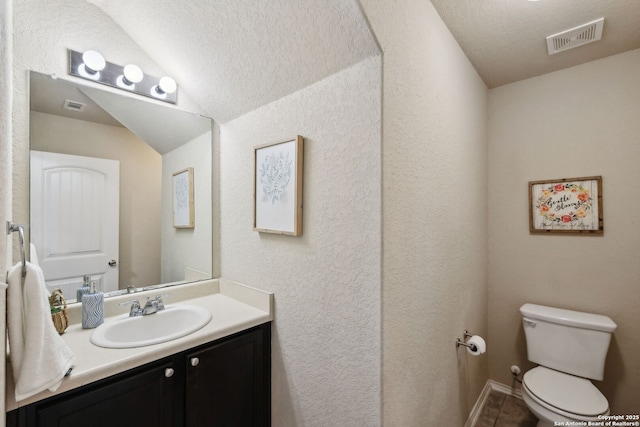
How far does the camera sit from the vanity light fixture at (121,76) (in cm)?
143

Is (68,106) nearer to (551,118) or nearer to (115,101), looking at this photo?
(115,101)

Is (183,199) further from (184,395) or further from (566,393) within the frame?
(566,393)

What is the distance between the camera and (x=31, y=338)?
2.82ft

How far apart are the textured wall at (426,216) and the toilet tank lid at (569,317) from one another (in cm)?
39

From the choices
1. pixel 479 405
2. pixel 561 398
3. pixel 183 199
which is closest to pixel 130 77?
pixel 183 199

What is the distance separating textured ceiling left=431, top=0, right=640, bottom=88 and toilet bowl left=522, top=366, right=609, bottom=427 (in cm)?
204

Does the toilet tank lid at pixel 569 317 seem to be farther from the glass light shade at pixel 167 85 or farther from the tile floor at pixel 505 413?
the glass light shade at pixel 167 85

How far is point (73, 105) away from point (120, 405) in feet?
4.61

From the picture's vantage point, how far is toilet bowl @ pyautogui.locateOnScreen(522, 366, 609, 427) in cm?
147

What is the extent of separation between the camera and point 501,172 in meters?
2.22

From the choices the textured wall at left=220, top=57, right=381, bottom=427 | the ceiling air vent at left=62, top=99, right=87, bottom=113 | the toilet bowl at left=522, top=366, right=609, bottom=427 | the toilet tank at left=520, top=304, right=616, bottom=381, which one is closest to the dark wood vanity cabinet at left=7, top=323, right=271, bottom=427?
the textured wall at left=220, top=57, right=381, bottom=427

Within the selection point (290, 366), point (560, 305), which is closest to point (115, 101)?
point (290, 366)

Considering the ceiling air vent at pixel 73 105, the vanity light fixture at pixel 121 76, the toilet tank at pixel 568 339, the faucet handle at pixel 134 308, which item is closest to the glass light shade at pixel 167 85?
the vanity light fixture at pixel 121 76

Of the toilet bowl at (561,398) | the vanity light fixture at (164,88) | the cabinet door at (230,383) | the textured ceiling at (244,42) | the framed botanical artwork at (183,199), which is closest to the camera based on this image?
the textured ceiling at (244,42)
